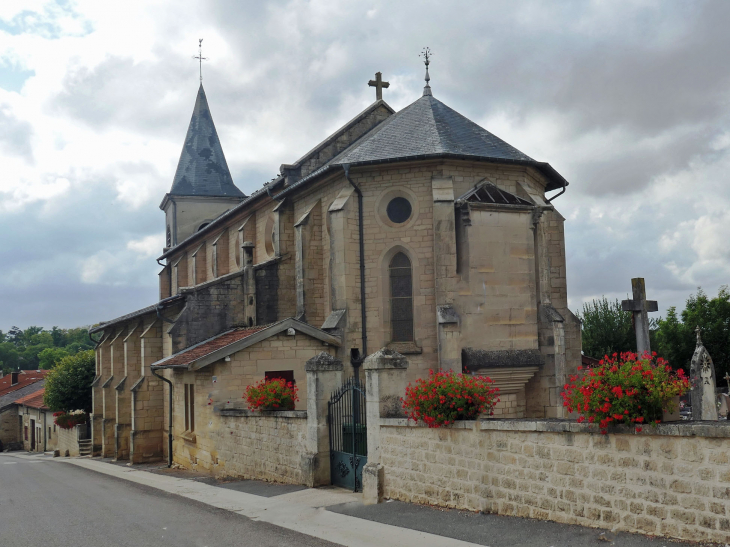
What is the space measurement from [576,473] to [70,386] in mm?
36962

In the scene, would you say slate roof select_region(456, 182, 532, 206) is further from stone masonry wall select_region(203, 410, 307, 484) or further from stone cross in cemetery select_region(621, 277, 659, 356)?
stone masonry wall select_region(203, 410, 307, 484)

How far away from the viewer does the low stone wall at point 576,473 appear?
7.00 meters

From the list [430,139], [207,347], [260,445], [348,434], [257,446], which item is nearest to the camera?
[348,434]

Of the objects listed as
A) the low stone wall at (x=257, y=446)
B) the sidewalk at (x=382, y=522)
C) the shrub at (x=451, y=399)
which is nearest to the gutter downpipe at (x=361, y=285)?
the low stone wall at (x=257, y=446)

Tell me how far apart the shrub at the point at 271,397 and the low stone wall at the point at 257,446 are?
21 cm

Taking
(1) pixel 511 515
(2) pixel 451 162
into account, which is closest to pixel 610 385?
(1) pixel 511 515

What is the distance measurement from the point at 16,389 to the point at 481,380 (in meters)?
64.7

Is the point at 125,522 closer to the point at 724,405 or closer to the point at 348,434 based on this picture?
the point at 348,434

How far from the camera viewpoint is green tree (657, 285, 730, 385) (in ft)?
120

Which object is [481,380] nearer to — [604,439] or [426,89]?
[604,439]

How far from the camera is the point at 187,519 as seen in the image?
36.1ft

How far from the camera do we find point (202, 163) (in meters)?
43.4

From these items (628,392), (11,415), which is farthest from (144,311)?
(11,415)

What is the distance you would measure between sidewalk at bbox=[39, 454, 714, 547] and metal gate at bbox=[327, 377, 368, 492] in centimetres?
31
